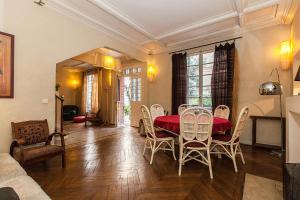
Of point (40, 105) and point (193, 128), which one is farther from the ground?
point (40, 105)

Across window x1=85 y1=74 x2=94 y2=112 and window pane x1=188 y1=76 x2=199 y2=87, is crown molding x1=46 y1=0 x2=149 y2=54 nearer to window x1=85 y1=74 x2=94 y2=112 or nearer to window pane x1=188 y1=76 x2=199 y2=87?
window pane x1=188 y1=76 x2=199 y2=87

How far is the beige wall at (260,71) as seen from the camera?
3859 millimetres

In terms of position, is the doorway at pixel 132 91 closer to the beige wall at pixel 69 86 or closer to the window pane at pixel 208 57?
the window pane at pixel 208 57

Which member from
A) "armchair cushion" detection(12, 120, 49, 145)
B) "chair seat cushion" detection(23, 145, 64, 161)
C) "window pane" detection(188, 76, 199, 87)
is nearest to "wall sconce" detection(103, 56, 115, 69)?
"window pane" detection(188, 76, 199, 87)

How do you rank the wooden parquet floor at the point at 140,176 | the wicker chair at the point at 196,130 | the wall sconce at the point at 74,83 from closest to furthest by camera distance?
the wooden parquet floor at the point at 140,176, the wicker chair at the point at 196,130, the wall sconce at the point at 74,83

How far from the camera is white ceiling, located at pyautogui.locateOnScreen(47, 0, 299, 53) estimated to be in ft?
10.6

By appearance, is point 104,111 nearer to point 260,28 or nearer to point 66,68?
point 66,68

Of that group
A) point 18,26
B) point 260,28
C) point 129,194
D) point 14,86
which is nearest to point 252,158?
point 129,194

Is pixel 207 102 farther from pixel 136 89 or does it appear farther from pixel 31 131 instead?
pixel 31 131

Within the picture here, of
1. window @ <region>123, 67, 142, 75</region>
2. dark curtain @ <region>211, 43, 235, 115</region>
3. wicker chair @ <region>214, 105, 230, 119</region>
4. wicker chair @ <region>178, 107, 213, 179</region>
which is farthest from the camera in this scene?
window @ <region>123, 67, 142, 75</region>

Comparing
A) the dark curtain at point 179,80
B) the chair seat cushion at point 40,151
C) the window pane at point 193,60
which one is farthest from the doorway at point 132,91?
the chair seat cushion at point 40,151

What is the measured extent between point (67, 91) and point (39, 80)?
6.84 metres

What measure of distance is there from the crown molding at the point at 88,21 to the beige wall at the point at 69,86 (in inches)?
223

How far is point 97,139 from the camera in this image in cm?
474
